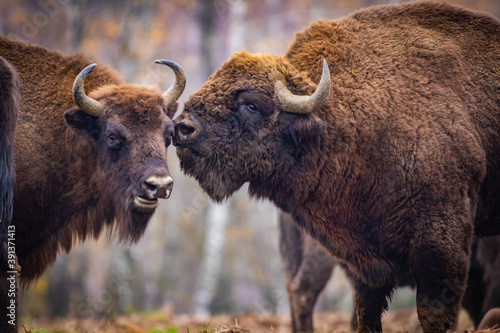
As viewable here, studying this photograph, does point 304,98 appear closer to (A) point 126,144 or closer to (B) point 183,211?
(A) point 126,144

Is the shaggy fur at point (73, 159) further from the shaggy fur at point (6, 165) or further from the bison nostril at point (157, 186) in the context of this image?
the shaggy fur at point (6, 165)

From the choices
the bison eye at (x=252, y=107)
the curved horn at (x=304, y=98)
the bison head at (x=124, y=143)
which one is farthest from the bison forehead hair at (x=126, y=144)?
the curved horn at (x=304, y=98)

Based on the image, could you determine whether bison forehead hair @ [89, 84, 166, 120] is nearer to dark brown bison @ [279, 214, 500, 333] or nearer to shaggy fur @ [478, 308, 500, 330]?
dark brown bison @ [279, 214, 500, 333]

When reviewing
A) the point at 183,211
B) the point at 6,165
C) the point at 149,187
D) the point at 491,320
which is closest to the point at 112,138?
the point at 149,187

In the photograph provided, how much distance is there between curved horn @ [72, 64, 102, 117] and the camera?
15.3 feet

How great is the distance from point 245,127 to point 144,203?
1202mm

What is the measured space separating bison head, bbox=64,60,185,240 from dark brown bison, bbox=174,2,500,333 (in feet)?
1.00

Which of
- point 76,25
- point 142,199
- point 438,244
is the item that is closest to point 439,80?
point 438,244

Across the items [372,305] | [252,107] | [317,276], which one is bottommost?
[317,276]

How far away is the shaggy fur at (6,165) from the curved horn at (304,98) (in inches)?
87.7

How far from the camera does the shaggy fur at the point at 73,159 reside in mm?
4680

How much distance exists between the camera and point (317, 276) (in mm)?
6566

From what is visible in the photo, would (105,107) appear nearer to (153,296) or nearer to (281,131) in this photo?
(281,131)

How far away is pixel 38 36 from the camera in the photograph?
15750 millimetres
